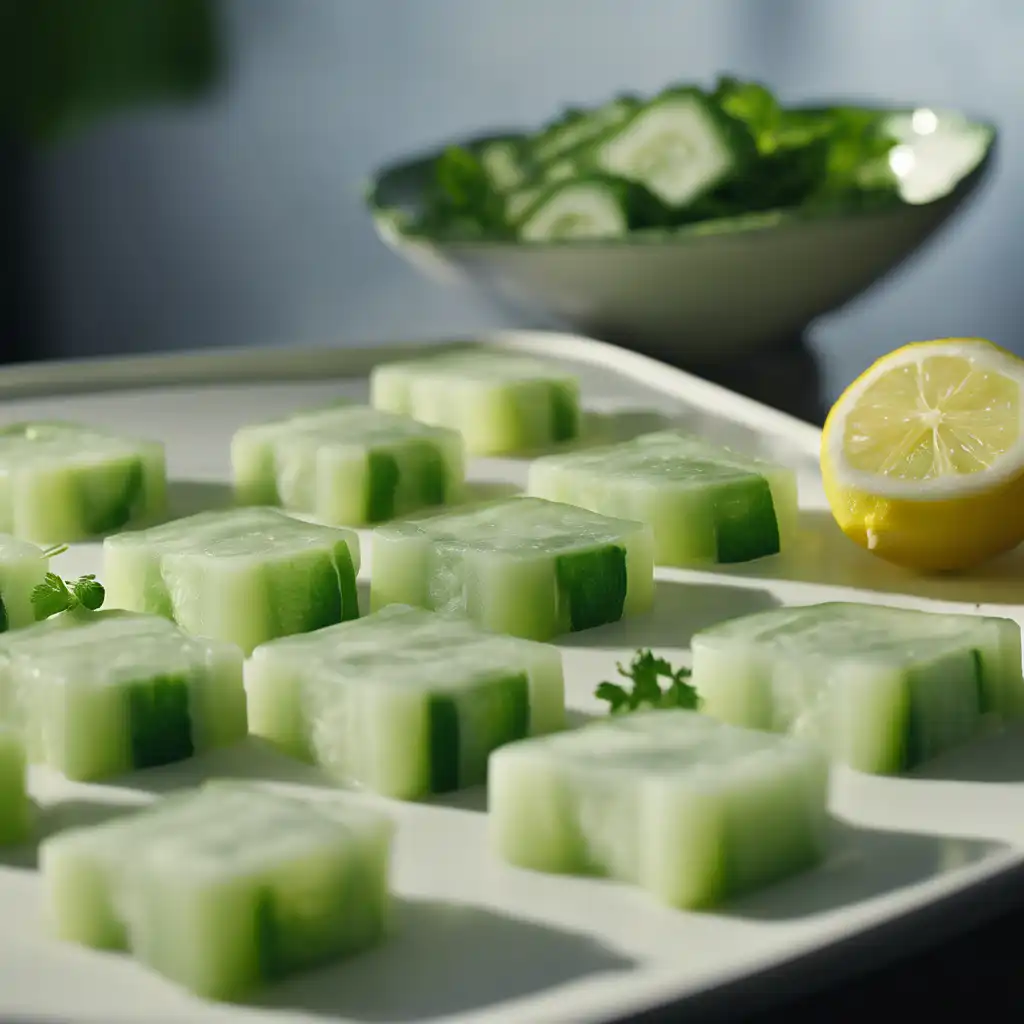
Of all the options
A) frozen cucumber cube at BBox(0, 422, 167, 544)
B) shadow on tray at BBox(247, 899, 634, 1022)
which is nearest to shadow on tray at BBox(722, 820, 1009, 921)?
shadow on tray at BBox(247, 899, 634, 1022)

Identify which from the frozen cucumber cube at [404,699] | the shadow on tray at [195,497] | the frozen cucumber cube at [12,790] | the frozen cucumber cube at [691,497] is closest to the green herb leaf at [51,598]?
the frozen cucumber cube at [404,699]

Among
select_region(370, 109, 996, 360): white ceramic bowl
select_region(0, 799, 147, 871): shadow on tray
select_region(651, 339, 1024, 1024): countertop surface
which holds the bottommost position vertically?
select_region(651, 339, 1024, 1024): countertop surface

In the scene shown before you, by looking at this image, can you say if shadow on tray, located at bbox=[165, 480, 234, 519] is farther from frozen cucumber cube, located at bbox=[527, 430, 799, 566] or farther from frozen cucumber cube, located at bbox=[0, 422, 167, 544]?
frozen cucumber cube, located at bbox=[527, 430, 799, 566]

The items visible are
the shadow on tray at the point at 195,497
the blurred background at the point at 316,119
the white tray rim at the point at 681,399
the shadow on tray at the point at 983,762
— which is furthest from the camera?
the blurred background at the point at 316,119

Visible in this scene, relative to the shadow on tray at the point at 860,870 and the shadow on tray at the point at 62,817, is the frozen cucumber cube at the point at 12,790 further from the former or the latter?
the shadow on tray at the point at 860,870

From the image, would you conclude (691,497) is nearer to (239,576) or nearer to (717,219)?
(239,576)

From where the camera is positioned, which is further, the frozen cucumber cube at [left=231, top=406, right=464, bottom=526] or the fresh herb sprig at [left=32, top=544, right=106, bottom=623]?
the frozen cucumber cube at [left=231, top=406, right=464, bottom=526]

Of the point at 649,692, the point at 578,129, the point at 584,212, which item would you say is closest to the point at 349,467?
the point at 649,692
